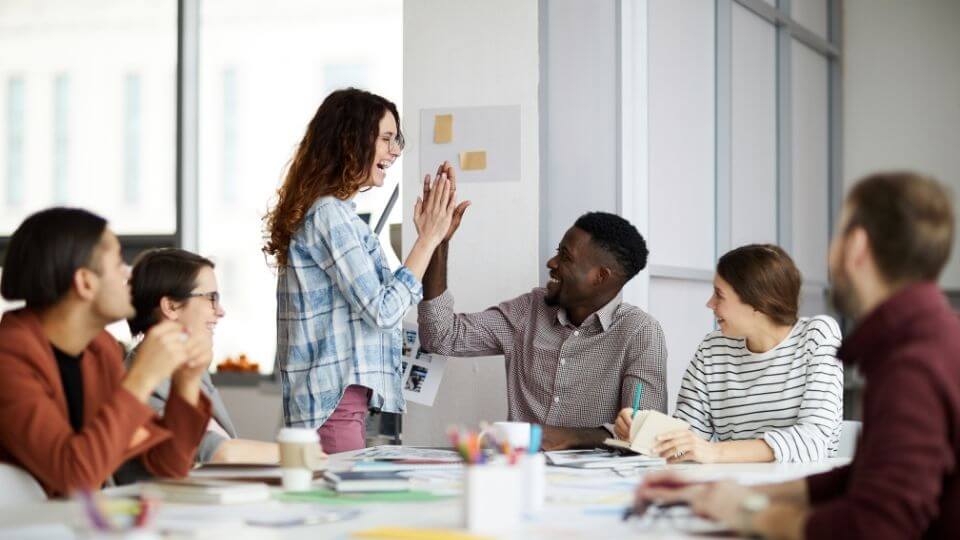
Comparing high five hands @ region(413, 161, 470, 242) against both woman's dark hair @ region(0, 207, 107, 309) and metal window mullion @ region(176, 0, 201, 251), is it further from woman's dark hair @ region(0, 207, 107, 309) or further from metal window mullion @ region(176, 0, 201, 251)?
metal window mullion @ region(176, 0, 201, 251)

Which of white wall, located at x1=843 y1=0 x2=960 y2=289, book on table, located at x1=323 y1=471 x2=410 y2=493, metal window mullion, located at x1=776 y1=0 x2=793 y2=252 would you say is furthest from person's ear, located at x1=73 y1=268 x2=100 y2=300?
white wall, located at x1=843 y1=0 x2=960 y2=289

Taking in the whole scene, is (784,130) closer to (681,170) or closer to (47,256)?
(681,170)

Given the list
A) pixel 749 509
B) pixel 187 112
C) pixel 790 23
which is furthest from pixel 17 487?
pixel 790 23

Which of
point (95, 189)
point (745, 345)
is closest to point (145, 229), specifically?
point (95, 189)

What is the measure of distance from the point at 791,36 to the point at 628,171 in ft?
6.70

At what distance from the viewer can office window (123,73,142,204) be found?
6098 millimetres

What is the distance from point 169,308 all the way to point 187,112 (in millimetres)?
2586

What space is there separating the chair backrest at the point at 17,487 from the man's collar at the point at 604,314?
175cm

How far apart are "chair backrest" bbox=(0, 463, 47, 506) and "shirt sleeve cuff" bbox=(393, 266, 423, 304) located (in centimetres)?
121

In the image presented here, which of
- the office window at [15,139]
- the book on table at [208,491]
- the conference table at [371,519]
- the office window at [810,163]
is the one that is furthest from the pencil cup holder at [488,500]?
the office window at [15,139]

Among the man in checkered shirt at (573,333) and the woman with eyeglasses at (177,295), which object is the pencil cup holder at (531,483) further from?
the man in checkered shirt at (573,333)

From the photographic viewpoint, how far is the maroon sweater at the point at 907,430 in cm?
133

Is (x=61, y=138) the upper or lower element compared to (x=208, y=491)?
upper

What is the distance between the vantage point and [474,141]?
3691 mm
